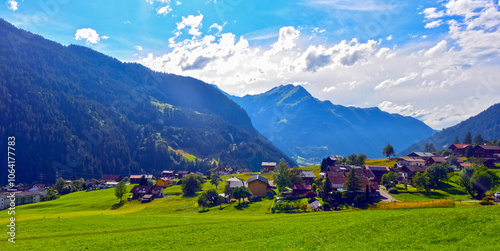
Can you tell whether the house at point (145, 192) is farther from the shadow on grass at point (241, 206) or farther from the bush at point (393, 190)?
the bush at point (393, 190)

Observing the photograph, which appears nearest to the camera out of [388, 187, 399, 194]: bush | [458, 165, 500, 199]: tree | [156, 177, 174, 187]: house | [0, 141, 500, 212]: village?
[458, 165, 500, 199]: tree

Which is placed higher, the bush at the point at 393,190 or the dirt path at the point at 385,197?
the bush at the point at 393,190

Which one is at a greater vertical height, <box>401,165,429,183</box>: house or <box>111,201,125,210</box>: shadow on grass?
<box>401,165,429,183</box>: house

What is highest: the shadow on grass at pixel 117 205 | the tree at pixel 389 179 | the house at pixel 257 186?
the tree at pixel 389 179

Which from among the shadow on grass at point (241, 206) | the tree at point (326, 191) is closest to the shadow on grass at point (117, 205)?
the shadow on grass at point (241, 206)

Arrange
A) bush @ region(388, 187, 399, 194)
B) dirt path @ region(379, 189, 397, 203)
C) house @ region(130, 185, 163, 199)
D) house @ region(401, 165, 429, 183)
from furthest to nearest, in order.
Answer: house @ region(130, 185, 163, 199)
house @ region(401, 165, 429, 183)
bush @ region(388, 187, 399, 194)
dirt path @ region(379, 189, 397, 203)

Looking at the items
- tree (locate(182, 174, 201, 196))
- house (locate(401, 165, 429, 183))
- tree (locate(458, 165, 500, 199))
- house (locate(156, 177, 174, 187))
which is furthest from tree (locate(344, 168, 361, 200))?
house (locate(156, 177, 174, 187))

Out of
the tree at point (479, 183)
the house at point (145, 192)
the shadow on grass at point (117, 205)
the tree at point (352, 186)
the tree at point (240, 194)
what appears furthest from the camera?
the house at point (145, 192)

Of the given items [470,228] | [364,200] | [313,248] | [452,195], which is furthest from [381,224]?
[452,195]

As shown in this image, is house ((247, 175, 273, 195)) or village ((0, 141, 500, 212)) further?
house ((247, 175, 273, 195))

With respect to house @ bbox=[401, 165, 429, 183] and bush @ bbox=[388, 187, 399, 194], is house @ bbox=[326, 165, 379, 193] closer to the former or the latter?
bush @ bbox=[388, 187, 399, 194]

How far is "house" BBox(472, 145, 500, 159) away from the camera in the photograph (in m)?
121

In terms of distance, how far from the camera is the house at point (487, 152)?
398 feet

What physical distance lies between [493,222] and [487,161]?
10053 cm
